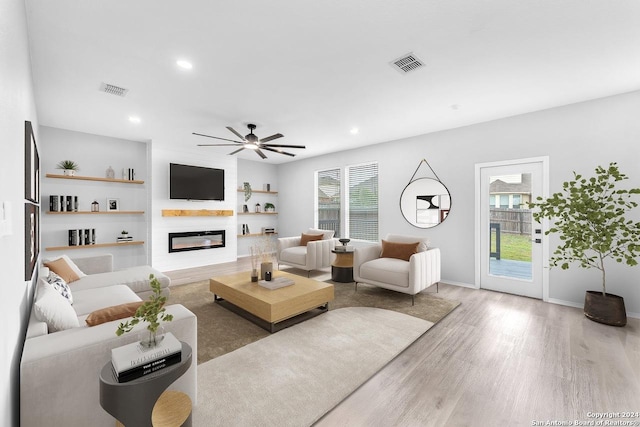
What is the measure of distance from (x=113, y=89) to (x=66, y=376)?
3148 mm

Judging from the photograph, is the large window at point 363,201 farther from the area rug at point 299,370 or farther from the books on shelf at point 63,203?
the books on shelf at point 63,203

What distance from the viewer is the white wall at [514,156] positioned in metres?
3.36

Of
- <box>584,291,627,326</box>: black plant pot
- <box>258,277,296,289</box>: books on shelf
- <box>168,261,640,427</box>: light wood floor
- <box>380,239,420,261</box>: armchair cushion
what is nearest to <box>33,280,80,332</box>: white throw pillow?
<box>168,261,640,427</box>: light wood floor

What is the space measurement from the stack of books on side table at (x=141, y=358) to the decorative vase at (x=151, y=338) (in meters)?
0.02

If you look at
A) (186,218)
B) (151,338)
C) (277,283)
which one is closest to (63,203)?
(186,218)

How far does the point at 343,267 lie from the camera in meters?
4.81

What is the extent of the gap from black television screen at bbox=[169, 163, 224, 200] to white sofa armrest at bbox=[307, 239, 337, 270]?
2.81 meters

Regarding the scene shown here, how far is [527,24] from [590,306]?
309 centimetres

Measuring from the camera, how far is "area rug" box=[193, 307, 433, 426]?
5.77ft

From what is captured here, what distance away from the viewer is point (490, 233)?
4.36m

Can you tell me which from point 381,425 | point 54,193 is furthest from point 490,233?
point 54,193

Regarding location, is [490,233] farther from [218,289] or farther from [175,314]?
[175,314]

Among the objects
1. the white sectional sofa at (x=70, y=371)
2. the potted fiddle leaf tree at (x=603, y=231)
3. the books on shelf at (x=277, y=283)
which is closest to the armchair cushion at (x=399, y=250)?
the potted fiddle leaf tree at (x=603, y=231)

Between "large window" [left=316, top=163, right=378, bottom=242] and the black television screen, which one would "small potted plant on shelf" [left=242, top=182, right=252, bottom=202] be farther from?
"large window" [left=316, top=163, right=378, bottom=242]
